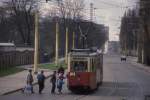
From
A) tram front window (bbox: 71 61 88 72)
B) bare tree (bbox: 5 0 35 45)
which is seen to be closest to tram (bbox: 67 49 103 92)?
tram front window (bbox: 71 61 88 72)

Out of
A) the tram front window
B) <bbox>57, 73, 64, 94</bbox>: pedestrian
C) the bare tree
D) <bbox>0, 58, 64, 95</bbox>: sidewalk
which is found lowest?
<bbox>0, 58, 64, 95</bbox>: sidewalk

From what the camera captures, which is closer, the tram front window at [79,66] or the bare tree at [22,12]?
the tram front window at [79,66]

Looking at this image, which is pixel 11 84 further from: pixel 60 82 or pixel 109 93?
pixel 109 93

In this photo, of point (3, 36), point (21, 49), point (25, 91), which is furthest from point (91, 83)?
point (3, 36)

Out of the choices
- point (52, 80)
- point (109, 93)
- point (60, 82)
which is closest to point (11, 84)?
point (52, 80)

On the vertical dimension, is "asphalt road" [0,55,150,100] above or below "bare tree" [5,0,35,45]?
below

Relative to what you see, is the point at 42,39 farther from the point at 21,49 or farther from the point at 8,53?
the point at 8,53

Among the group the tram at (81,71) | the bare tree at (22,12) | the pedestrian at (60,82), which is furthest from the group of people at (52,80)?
the bare tree at (22,12)

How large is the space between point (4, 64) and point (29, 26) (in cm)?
4219

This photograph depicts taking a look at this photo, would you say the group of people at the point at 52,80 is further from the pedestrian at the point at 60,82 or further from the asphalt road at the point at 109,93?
the asphalt road at the point at 109,93

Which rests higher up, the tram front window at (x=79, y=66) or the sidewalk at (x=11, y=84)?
the tram front window at (x=79, y=66)

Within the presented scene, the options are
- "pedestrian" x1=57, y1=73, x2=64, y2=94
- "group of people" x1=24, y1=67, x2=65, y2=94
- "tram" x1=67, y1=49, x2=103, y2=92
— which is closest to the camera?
"tram" x1=67, y1=49, x2=103, y2=92

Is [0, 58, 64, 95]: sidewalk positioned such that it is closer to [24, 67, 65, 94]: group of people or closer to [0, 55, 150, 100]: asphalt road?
[0, 55, 150, 100]: asphalt road

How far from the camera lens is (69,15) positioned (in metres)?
116
